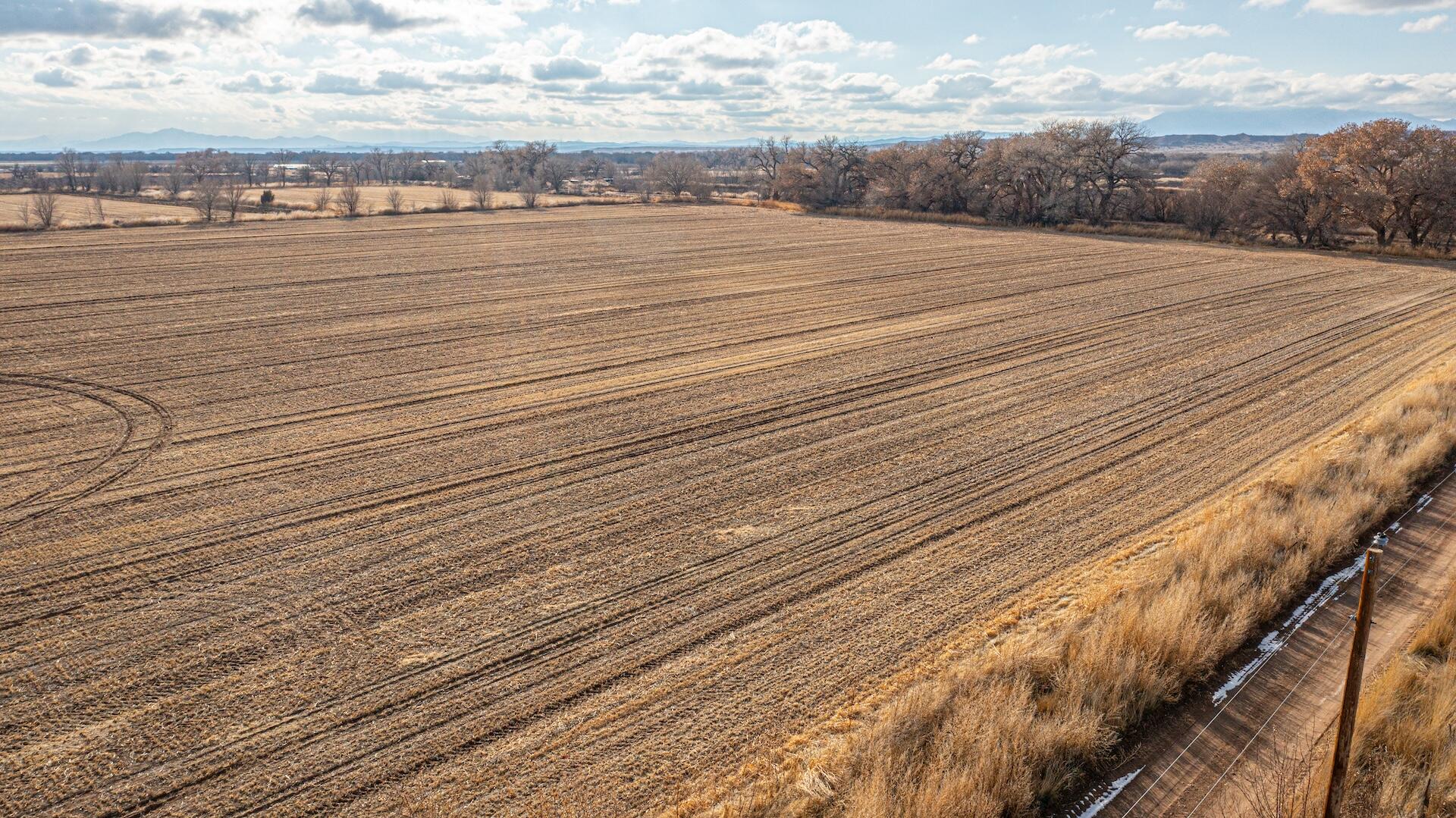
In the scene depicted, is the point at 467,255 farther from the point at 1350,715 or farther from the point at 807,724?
the point at 1350,715

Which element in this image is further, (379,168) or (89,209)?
(379,168)

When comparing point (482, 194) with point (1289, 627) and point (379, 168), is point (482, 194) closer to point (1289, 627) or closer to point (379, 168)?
point (1289, 627)

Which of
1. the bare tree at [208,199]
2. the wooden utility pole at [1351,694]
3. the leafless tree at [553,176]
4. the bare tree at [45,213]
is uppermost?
the leafless tree at [553,176]

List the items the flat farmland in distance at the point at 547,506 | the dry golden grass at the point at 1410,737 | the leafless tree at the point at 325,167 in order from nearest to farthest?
1. the dry golden grass at the point at 1410,737
2. the flat farmland in distance at the point at 547,506
3. the leafless tree at the point at 325,167

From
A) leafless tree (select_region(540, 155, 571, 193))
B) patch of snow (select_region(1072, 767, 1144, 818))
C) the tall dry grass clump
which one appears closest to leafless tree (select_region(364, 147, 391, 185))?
leafless tree (select_region(540, 155, 571, 193))

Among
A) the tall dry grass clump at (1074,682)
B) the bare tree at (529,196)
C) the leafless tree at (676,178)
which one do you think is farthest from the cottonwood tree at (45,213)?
the tall dry grass clump at (1074,682)

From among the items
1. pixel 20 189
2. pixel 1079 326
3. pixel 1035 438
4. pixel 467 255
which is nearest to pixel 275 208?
pixel 467 255

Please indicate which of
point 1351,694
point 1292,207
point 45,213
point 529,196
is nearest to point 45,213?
point 45,213

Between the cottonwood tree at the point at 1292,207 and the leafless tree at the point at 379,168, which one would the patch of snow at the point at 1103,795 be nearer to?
the cottonwood tree at the point at 1292,207
